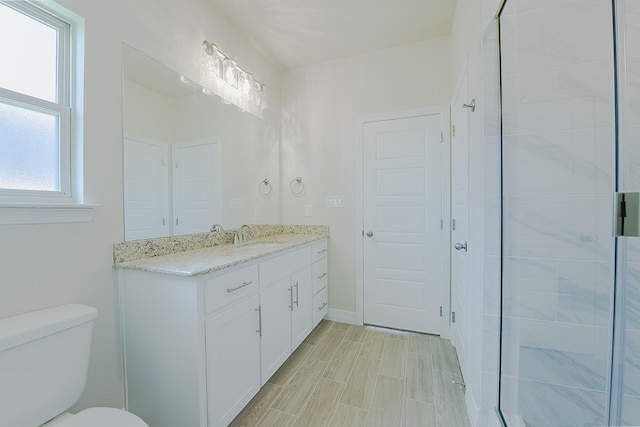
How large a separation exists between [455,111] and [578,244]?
4.36 ft

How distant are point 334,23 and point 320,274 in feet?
7.25

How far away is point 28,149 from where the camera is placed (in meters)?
1.10

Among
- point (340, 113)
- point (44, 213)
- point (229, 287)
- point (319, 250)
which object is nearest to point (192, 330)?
point (229, 287)

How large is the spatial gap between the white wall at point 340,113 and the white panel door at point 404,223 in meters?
0.17

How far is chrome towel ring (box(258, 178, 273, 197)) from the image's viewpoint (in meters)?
2.60

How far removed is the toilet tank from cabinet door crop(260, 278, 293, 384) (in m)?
0.83

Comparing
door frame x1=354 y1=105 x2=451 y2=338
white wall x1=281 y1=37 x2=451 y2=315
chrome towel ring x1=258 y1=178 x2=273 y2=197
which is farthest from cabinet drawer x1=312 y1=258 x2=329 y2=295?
chrome towel ring x1=258 y1=178 x2=273 y2=197

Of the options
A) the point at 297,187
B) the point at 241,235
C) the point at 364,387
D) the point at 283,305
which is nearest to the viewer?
the point at 364,387

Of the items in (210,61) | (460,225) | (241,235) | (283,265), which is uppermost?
(210,61)

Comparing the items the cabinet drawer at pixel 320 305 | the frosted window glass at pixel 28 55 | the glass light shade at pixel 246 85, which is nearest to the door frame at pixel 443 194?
the cabinet drawer at pixel 320 305

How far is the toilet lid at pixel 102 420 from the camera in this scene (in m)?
0.89

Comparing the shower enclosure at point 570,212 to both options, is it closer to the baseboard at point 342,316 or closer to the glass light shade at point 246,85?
the baseboard at point 342,316

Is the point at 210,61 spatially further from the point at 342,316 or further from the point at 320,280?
the point at 342,316

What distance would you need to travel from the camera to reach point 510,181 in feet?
4.22
